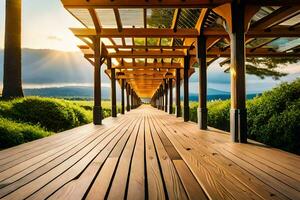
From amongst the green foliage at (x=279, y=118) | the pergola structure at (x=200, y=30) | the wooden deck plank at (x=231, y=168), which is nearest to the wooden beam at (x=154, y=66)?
the pergola structure at (x=200, y=30)

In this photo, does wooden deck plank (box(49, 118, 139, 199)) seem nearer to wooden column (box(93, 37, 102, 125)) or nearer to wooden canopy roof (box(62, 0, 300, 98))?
wooden canopy roof (box(62, 0, 300, 98))

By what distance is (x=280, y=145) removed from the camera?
22.8 ft

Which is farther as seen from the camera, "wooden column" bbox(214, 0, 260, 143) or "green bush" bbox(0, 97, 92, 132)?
"green bush" bbox(0, 97, 92, 132)

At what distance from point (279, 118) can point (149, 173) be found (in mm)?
4557

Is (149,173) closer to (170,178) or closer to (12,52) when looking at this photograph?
(170,178)

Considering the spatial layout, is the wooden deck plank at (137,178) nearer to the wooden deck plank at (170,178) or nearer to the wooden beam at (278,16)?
the wooden deck plank at (170,178)

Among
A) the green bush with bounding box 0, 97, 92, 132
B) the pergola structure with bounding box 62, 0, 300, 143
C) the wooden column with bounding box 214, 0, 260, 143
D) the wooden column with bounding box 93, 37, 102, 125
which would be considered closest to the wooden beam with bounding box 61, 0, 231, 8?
the pergola structure with bounding box 62, 0, 300, 143

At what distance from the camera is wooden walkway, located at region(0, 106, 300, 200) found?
2904 millimetres

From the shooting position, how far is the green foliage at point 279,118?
6440 mm

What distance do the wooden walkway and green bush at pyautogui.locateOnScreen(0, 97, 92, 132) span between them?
17.1 feet

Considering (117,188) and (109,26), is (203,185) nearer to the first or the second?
(117,188)

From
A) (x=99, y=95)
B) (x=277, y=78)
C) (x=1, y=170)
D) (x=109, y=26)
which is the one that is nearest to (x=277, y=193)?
(x=1, y=170)

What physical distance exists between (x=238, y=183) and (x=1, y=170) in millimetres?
3014

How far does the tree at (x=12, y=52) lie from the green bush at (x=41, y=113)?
6.78 feet
